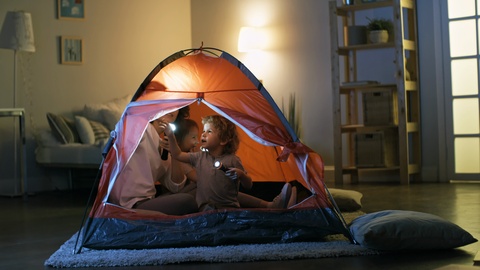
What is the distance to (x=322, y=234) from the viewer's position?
3.45 m

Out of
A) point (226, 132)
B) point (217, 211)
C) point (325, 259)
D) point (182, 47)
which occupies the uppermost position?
point (182, 47)

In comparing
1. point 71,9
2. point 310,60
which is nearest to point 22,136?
point 71,9

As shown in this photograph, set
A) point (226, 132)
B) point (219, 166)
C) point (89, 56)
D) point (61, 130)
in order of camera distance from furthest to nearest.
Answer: point (89, 56), point (61, 130), point (226, 132), point (219, 166)

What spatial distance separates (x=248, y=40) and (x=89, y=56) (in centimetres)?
162

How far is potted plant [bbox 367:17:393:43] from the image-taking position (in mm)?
6689

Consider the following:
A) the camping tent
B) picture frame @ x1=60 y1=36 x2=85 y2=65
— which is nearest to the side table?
picture frame @ x1=60 y1=36 x2=85 y2=65

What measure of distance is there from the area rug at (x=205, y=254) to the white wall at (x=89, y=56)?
3.44 meters

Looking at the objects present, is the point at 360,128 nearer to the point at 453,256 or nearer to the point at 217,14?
the point at 217,14

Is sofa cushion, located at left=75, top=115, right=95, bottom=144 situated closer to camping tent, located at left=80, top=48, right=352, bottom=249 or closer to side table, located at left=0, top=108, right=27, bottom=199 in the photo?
side table, located at left=0, top=108, right=27, bottom=199

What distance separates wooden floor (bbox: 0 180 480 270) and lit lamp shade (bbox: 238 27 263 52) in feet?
6.09

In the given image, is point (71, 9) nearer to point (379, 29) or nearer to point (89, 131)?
point (89, 131)

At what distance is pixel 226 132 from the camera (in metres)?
3.96

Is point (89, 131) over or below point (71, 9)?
below

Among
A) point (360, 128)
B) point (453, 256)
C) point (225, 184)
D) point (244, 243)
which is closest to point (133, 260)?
point (244, 243)
